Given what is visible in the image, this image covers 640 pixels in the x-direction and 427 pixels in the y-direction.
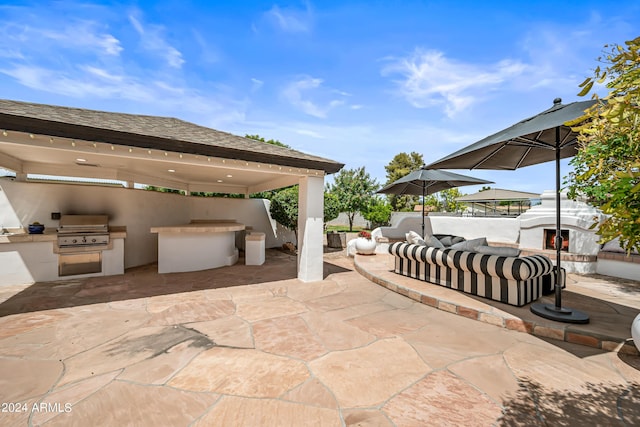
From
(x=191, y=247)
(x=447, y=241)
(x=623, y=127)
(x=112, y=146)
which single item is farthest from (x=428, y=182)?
(x=112, y=146)

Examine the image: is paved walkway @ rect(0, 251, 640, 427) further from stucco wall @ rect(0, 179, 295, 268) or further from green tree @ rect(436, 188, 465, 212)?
green tree @ rect(436, 188, 465, 212)

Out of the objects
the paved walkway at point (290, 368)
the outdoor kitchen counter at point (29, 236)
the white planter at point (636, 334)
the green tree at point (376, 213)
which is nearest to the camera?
the paved walkway at point (290, 368)

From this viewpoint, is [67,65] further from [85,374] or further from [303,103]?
[85,374]

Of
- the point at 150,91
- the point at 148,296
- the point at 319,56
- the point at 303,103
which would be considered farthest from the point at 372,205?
the point at 148,296

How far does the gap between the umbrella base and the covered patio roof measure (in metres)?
4.65

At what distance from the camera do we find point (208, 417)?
6.64 feet

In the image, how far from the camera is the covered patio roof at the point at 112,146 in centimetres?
389

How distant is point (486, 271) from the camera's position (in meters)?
4.45

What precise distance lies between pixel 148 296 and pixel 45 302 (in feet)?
5.26

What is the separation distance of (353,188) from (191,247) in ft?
44.2

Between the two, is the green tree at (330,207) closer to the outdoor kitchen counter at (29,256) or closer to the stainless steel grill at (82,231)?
the stainless steel grill at (82,231)

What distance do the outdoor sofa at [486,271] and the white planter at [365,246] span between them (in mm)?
2968

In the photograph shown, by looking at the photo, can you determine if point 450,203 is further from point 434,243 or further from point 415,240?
point 434,243

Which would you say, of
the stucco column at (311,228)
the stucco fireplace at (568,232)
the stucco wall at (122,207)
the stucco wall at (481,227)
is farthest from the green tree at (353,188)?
the stucco column at (311,228)
